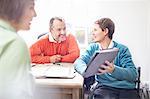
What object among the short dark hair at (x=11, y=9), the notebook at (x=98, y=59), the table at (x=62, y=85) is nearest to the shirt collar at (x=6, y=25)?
the short dark hair at (x=11, y=9)

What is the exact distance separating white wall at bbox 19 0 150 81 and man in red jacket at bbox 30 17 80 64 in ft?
2.10

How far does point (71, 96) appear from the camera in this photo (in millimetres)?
1557

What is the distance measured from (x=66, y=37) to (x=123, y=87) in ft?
2.24

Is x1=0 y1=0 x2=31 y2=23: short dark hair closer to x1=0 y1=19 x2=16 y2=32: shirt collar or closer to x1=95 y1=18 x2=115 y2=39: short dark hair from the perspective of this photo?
x1=0 y1=19 x2=16 y2=32: shirt collar

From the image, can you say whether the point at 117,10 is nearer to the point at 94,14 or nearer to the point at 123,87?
the point at 94,14

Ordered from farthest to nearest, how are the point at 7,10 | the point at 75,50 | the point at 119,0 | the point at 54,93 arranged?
the point at 119,0
the point at 75,50
the point at 54,93
the point at 7,10

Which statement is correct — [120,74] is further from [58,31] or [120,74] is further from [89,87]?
[58,31]

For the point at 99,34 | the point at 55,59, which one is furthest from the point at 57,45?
the point at 99,34

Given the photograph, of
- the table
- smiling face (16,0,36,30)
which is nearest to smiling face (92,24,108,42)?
the table

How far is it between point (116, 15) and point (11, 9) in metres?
2.36

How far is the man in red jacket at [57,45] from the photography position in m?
2.26

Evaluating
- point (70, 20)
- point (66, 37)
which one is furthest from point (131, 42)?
point (66, 37)

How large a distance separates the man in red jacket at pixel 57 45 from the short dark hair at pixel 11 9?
1.34m

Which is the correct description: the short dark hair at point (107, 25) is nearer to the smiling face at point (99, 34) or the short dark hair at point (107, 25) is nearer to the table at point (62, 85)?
the smiling face at point (99, 34)
